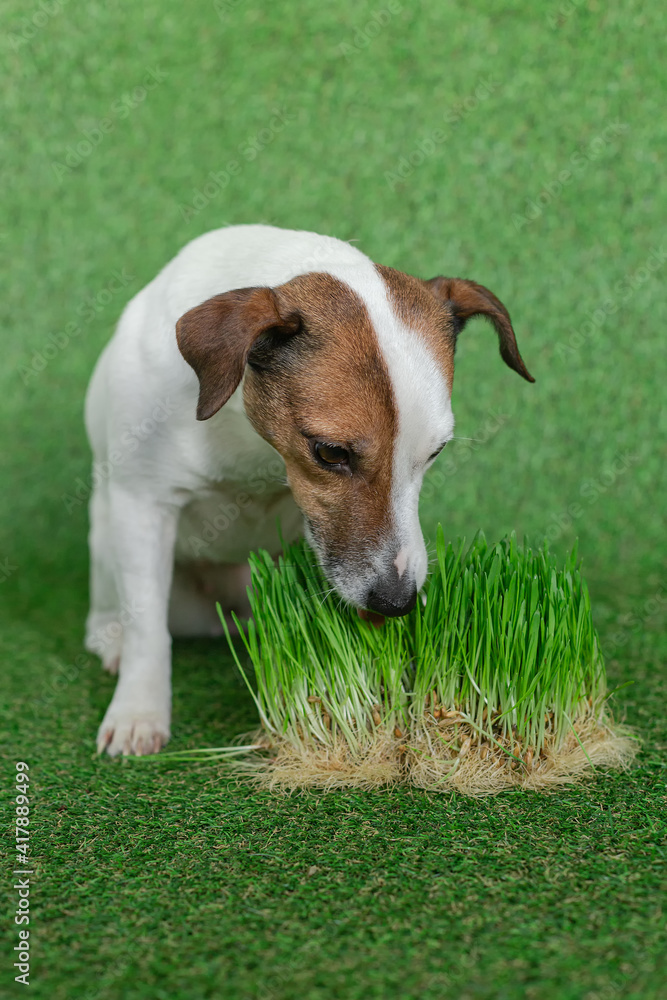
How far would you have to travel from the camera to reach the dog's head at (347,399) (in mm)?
2354

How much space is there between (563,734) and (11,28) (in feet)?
12.7

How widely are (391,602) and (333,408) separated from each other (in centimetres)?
49

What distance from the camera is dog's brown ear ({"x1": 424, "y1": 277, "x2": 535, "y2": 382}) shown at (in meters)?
2.82

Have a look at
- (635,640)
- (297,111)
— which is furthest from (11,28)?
(635,640)

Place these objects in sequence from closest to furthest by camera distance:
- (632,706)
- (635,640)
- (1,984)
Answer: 1. (1,984)
2. (632,706)
3. (635,640)

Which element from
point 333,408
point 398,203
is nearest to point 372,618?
point 333,408

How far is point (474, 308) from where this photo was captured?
282 cm

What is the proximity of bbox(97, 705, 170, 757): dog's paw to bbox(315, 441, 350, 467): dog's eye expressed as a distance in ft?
3.41

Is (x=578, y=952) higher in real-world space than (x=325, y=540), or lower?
lower

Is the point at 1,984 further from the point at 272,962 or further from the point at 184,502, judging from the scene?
the point at 184,502

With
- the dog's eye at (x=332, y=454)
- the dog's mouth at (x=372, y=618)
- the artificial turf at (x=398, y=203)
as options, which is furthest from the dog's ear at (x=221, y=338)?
the artificial turf at (x=398, y=203)

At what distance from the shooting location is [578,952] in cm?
178

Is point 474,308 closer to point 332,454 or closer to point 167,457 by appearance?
point 332,454

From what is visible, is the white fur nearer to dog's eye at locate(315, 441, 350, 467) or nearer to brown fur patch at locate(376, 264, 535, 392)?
brown fur patch at locate(376, 264, 535, 392)
